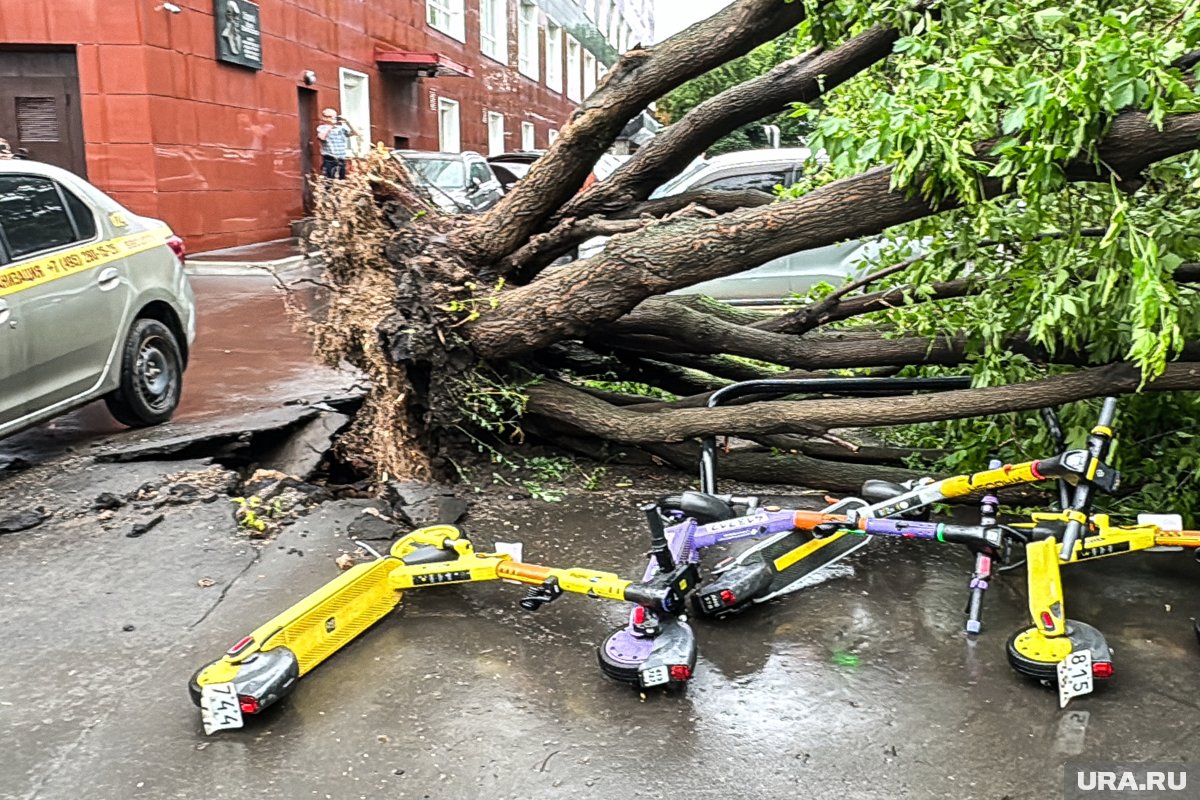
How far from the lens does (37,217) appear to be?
6.12 meters

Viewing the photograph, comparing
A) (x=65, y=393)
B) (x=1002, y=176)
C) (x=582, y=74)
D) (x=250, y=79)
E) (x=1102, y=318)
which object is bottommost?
(x=65, y=393)

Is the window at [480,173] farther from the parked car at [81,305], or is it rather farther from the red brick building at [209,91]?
the parked car at [81,305]

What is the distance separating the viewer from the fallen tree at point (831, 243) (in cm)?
394

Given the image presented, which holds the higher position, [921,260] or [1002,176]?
[1002,176]

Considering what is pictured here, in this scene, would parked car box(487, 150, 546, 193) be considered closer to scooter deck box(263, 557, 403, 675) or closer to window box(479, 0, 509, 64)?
scooter deck box(263, 557, 403, 675)

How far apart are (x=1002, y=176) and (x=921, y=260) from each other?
1128 millimetres

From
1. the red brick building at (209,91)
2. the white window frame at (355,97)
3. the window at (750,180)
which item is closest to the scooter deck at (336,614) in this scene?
the window at (750,180)

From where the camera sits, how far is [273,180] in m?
18.8

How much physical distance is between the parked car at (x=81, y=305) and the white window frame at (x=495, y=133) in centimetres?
2650

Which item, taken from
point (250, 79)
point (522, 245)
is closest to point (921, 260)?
point (522, 245)

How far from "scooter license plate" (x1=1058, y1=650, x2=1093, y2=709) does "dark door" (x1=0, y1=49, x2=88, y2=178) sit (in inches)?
621

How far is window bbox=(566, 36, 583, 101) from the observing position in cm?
4566

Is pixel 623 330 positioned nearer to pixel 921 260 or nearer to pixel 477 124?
pixel 921 260

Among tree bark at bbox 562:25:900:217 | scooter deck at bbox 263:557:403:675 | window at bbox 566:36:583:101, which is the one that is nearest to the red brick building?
tree bark at bbox 562:25:900:217
